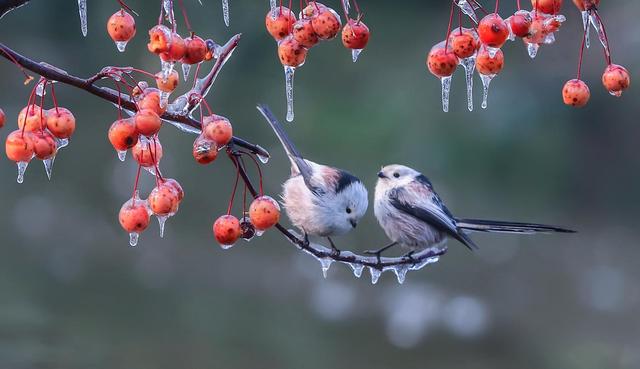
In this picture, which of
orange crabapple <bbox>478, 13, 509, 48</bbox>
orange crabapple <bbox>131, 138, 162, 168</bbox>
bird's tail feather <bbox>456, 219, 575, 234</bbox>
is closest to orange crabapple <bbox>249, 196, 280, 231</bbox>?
orange crabapple <bbox>131, 138, 162, 168</bbox>

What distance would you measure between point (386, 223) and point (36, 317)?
356 cm

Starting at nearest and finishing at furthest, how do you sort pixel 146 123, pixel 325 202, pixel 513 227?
pixel 146 123
pixel 513 227
pixel 325 202

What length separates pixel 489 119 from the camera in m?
6.27

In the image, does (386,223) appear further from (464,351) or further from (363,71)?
(363,71)

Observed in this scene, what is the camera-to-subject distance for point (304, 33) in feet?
4.19

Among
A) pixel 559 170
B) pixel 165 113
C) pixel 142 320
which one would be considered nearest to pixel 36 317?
pixel 142 320

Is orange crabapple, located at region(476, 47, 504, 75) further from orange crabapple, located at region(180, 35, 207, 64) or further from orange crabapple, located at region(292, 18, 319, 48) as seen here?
orange crabapple, located at region(180, 35, 207, 64)

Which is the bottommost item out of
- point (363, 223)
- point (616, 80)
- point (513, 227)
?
point (363, 223)

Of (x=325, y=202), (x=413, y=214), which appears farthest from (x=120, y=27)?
(x=413, y=214)

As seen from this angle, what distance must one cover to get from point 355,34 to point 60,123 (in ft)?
1.32

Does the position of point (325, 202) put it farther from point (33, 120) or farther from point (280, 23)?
point (33, 120)

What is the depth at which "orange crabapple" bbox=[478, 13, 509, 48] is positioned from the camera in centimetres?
132

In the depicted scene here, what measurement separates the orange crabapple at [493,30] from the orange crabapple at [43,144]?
1.85 feet

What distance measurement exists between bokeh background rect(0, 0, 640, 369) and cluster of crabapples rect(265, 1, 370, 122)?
4.20m
